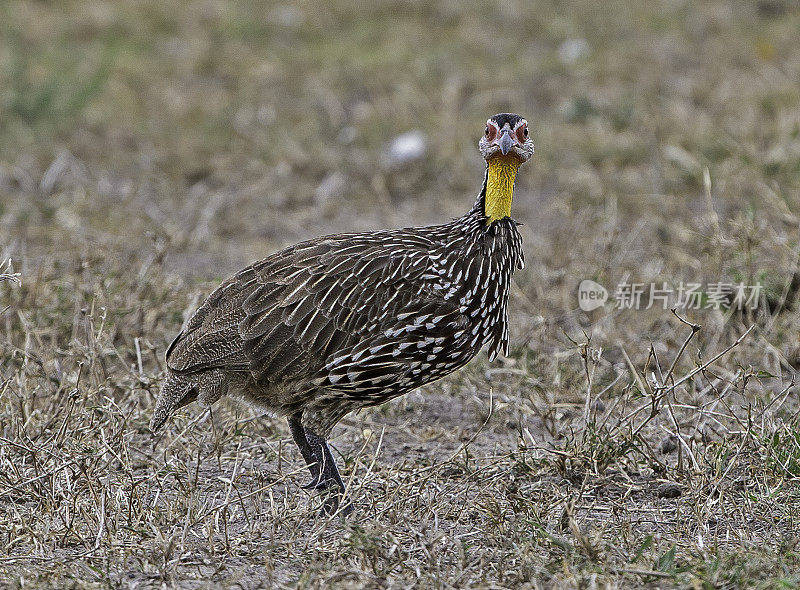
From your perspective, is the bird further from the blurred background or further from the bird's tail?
the blurred background

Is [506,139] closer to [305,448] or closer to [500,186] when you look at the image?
[500,186]

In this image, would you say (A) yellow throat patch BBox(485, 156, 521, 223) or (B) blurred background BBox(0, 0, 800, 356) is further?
(B) blurred background BBox(0, 0, 800, 356)

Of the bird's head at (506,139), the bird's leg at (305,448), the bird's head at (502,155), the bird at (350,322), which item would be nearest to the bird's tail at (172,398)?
the bird at (350,322)

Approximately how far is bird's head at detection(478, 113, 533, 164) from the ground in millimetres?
740

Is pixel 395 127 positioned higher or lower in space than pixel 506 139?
lower

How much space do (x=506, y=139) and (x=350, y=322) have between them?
898 millimetres

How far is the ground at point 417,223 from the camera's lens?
12.4ft

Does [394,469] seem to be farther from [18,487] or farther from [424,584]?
[18,487]

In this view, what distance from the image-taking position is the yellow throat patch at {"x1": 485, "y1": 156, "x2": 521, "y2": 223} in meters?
4.48

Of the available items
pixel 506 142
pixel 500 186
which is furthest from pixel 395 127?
pixel 506 142

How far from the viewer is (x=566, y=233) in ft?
22.2

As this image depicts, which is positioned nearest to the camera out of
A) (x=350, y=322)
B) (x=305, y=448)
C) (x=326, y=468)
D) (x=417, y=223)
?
(x=350, y=322)

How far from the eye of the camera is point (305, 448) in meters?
4.55

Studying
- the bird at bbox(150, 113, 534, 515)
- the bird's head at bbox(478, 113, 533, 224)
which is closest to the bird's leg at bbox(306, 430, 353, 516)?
the bird at bbox(150, 113, 534, 515)
